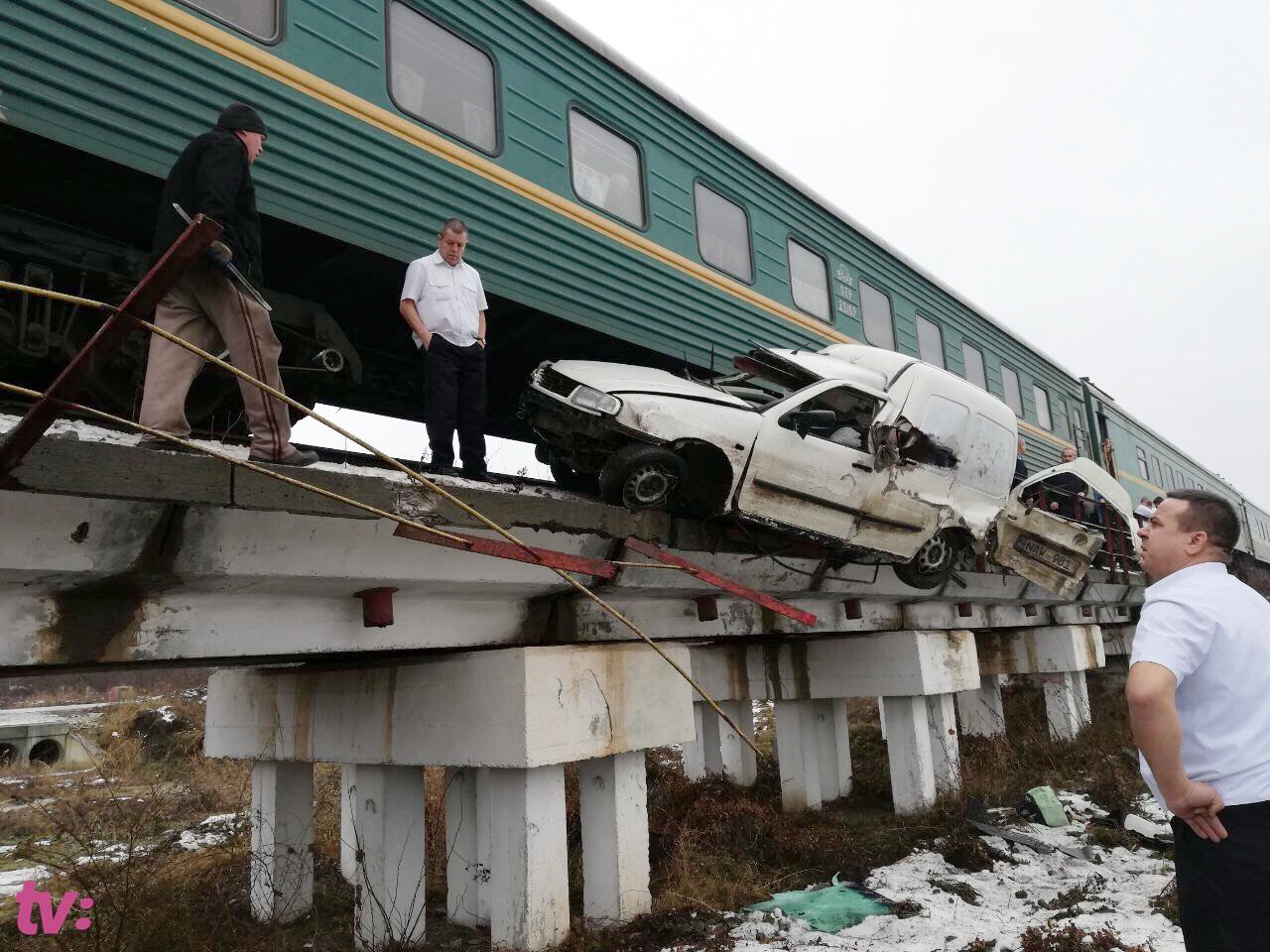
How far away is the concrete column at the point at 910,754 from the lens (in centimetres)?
816

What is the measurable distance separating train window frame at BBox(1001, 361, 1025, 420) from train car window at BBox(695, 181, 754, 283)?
7050 mm

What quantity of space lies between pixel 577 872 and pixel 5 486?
5.22 m

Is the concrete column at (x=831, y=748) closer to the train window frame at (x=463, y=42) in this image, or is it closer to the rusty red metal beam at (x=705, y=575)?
the rusty red metal beam at (x=705, y=575)

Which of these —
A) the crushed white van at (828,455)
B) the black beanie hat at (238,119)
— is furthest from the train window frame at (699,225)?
the black beanie hat at (238,119)

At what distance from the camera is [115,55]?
4.11 m

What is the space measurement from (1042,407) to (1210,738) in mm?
13919

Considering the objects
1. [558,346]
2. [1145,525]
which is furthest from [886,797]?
[1145,525]

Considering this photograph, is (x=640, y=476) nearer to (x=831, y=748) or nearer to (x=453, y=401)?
(x=453, y=401)

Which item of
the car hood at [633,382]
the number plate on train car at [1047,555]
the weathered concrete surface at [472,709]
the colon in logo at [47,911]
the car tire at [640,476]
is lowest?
the colon in logo at [47,911]

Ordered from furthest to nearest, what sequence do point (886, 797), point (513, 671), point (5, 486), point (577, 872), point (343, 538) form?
point (886, 797), point (577, 872), point (513, 671), point (343, 538), point (5, 486)

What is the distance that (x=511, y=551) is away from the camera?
3551 millimetres

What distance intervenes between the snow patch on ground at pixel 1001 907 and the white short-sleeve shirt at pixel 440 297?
12.0 ft

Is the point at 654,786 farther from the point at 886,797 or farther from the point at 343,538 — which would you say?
the point at 343,538

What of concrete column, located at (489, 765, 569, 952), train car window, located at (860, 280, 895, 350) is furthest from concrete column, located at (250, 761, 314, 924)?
train car window, located at (860, 280, 895, 350)
